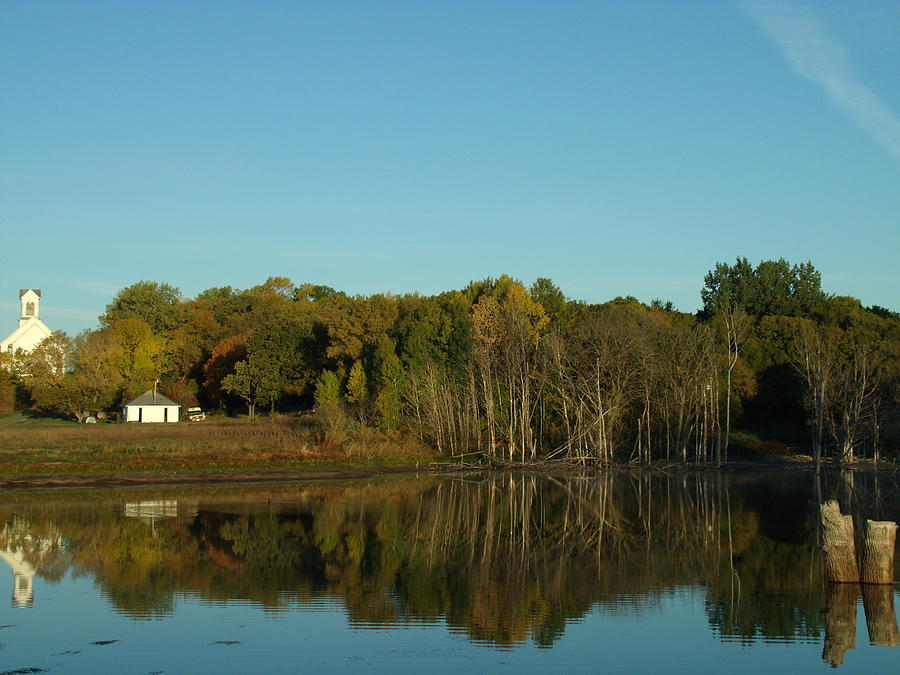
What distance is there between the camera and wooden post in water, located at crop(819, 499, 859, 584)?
15492 mm

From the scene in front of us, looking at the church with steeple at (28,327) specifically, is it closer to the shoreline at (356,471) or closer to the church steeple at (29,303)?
the church steeple at (29,303)

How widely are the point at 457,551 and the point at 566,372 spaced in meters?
30.6

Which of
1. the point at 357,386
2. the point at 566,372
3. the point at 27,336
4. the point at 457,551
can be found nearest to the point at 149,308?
the point at 27,336

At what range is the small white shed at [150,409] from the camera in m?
79.1

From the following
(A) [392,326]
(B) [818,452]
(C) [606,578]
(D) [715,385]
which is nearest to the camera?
(C) [606,578]

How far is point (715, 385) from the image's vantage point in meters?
50.1

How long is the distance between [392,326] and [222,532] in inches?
1776

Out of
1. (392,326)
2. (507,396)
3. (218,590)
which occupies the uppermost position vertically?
(392,326)

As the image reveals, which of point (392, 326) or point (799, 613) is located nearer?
point (799, 613)

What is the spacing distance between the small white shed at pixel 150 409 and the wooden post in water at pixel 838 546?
71.4m

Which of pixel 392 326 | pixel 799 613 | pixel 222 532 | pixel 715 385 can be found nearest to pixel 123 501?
pixel 222 532

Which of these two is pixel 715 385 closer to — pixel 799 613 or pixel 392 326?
pixel 392 326

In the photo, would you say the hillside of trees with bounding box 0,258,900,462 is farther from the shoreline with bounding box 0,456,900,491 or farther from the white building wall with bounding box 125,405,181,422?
the white building wall with bounding box 125,405,181,422

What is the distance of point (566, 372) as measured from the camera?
5100 centimetres
